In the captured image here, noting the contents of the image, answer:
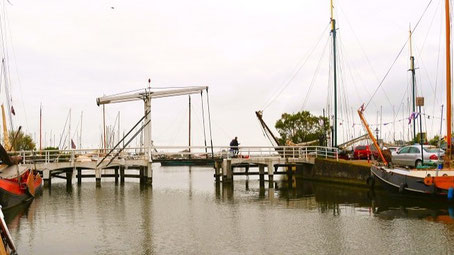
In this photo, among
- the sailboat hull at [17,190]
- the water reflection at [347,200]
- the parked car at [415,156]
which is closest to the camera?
the water reflection at [347,200]

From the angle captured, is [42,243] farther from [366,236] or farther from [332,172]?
[332,172]

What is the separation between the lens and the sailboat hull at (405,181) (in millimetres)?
24205

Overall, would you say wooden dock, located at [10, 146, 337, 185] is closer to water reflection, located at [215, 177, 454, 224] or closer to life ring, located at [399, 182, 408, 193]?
water reflection, located at [215, 177, 454, 224]

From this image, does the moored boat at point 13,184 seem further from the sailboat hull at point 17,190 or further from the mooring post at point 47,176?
the mooring post at point 47,176

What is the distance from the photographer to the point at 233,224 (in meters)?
19.5

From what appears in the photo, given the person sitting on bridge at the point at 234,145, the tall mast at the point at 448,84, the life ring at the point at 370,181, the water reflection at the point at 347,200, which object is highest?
the tall mast at the point at 448,84

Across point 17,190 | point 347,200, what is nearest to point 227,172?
point 347,200

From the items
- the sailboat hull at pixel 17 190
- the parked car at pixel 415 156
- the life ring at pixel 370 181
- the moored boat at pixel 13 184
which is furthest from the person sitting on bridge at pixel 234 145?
the sailboat hull at pixel 17 190

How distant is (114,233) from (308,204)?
39.2ft

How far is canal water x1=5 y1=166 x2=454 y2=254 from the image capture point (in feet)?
49.7

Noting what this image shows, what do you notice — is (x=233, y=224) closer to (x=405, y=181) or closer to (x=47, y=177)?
(x=405, y=181)

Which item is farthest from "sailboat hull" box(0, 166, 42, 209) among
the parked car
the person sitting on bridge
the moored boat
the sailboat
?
the parked car

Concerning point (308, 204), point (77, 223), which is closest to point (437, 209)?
point (308, 204)

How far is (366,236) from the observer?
54.9ft
